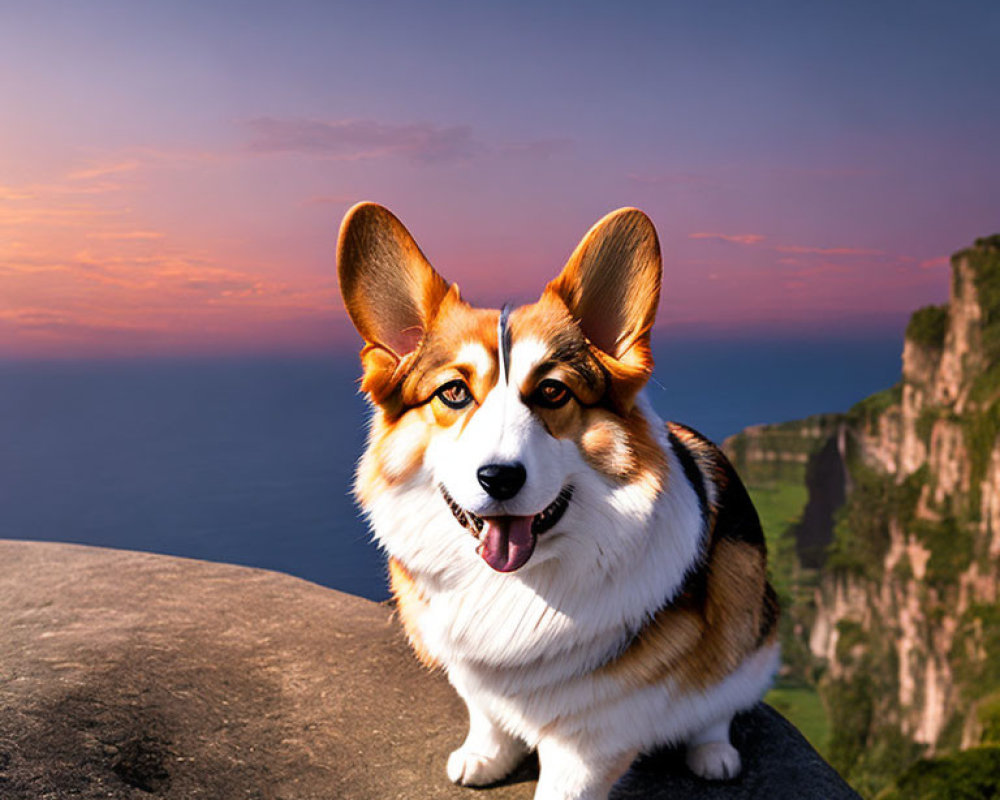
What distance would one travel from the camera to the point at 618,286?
11.3 ft

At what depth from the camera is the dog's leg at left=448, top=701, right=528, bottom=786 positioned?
435 cm

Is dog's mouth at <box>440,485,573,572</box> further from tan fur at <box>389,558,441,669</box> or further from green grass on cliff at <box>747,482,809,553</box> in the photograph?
green grass on cliff at <box>747,482,809,553</box>

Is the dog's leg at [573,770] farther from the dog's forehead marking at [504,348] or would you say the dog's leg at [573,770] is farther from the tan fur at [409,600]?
the dog's forehead marking at [504,348]

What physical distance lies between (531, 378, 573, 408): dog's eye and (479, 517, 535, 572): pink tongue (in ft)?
1.44

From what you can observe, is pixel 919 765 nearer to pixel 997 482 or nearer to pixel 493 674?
pixel 493 674

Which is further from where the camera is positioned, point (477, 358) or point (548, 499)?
point (477, 358)

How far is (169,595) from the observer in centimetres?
703

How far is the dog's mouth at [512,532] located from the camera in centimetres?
322

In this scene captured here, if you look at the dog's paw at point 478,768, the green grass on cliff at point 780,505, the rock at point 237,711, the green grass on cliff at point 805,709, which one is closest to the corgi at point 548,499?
the dog's paw at point 478,768

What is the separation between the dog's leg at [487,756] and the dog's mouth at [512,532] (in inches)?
56.4

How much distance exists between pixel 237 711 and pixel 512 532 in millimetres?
2954

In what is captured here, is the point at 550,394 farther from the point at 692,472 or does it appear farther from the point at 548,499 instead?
the point at 692,472

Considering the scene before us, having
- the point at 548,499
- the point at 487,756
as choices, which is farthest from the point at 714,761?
the point at 548,499

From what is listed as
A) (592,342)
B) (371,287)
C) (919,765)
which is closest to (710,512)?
(592,342)
